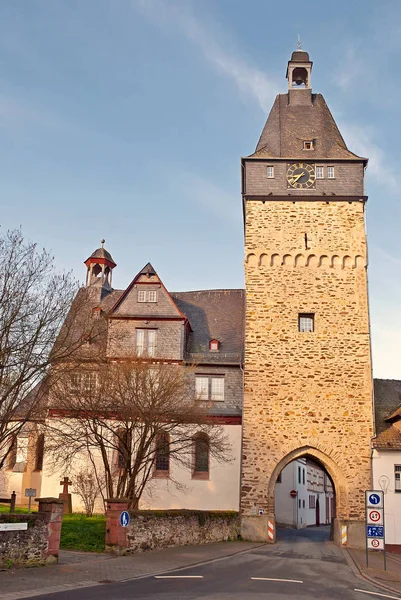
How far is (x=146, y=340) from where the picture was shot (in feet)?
97.6

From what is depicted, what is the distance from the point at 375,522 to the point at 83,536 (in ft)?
29.2

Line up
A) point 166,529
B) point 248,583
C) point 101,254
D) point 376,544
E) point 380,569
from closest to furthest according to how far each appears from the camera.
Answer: point 248,583 → point 376,544 → point 380,569 → point 166,529 → point 101,254

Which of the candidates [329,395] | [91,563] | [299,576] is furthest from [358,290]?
[91,563]

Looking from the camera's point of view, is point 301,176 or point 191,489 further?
point 301,176

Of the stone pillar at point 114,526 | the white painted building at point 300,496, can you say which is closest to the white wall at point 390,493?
the white painted building at point 300,496

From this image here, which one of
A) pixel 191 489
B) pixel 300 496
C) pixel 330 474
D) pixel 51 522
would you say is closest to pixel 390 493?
pixel 330 474

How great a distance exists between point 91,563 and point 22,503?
14496 mm

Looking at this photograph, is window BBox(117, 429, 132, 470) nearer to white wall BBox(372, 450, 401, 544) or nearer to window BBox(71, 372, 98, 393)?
window BBox(71, 372, 98, 393)

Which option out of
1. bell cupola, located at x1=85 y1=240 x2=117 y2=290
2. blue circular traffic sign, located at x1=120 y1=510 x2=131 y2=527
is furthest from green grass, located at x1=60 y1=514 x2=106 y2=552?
bell cupola, located at x1=85 y1=240 x2=117 y2=290

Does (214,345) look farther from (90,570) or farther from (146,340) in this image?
(90,570)

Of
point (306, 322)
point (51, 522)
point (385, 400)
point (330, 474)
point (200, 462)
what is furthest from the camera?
point (385, 400)

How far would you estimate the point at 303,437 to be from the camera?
26.1m

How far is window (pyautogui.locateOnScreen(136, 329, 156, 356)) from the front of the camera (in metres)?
29.4

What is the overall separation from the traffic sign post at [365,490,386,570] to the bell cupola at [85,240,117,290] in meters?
21.1
